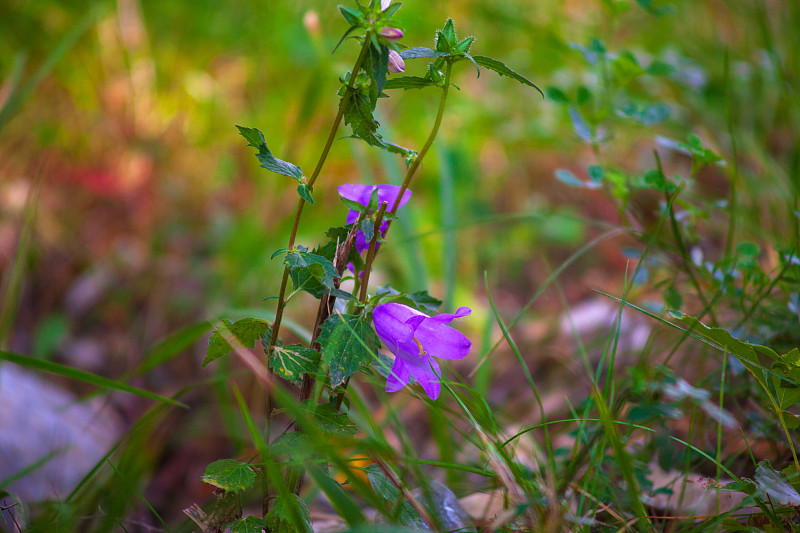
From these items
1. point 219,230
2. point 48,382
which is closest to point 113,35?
point 219,230

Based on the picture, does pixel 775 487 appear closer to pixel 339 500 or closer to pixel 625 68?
pixel 339 500

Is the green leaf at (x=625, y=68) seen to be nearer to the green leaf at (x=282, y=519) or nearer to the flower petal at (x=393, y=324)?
the flower petal at (x=393, y=324)

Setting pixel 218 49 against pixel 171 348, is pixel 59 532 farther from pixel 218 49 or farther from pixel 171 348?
pixel 218 49

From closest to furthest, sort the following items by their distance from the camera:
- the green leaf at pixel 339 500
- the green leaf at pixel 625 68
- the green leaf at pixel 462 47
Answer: the green leaf at pixel 339 500, the green leaf at pixel 462 47, the green leaf at pixel 625 68

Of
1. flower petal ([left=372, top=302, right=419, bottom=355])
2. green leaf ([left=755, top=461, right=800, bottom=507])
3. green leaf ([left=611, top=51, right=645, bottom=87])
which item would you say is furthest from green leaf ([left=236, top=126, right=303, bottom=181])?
green leaf ([left=611, top=51, right=645, bottom=87])

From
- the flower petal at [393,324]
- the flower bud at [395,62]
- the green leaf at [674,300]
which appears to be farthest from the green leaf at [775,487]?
the flower bud at [395,62]

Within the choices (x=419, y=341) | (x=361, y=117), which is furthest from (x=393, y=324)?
(x=361, y=117)

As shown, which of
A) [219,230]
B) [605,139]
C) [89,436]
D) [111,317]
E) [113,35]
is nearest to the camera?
[605,139]
